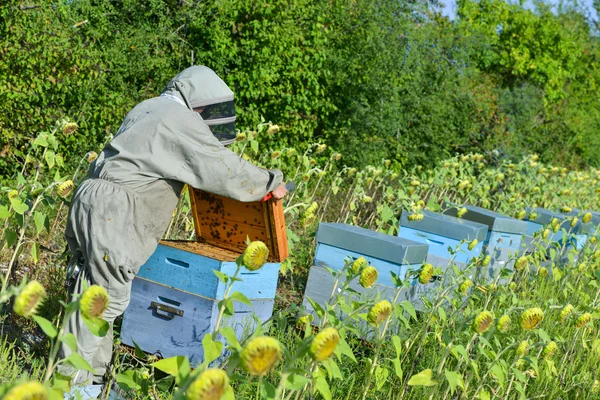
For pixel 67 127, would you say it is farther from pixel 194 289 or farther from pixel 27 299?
pixel 27 299

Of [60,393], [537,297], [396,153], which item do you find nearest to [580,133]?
[396,153]

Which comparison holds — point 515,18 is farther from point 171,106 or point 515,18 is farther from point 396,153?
point 171,106

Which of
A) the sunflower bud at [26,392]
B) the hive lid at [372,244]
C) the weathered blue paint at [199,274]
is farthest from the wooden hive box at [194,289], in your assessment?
the sunflower bud at [26,392]

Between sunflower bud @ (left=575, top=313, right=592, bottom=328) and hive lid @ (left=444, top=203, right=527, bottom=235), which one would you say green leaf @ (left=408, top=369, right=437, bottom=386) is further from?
hive lid @ (left=444, top=203, right=527, bottom=235)

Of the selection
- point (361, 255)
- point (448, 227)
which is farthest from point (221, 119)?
point (448, 227)

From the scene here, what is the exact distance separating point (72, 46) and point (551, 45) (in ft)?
53.8

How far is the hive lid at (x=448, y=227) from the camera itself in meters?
5.07

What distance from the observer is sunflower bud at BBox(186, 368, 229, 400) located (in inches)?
65.4

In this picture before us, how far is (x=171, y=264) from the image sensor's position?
152 inches

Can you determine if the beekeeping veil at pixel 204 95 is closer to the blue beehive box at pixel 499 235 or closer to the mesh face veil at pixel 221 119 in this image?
the mesh face veil at pixel 221 119

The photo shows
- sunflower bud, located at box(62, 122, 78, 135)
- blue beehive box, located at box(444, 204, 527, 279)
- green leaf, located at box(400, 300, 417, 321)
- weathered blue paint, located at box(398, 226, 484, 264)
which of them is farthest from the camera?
blue beehive box, located at box(444, 204, 527, 279)

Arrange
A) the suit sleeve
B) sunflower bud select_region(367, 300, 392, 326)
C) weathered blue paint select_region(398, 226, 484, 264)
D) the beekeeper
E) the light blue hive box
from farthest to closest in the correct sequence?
1. weathered blue paint select_region(398, 226, 484, 264)
2. the light blue hive box
3. the suit sleeve
4. the beekeeper
5. sunflower bud select_region(367, 300, 392, 326)

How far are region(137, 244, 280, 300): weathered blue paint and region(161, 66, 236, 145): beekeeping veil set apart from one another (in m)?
0.64

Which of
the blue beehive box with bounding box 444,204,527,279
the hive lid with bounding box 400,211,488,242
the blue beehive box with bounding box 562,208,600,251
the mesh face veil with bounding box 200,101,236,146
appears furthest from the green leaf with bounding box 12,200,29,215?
the blue beehive box with bounding box 562,208,600,251
